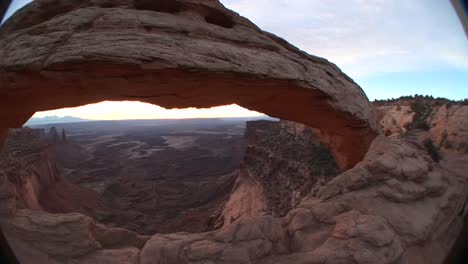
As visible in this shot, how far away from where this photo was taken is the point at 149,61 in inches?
176

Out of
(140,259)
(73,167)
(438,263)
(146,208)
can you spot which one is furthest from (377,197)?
(73,167)

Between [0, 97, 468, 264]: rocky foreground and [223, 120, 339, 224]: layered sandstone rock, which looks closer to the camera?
[0, 97, 468, 264]: rocky foreground

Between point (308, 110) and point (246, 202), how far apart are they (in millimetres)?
11629

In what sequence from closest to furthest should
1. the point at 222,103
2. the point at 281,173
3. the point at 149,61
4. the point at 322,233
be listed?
the point at 149,61 < the point at 322,233 < the point at 222,103 < the point at 281,173

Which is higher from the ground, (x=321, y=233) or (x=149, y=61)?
(x=149, y=61)

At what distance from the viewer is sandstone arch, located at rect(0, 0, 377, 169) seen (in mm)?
4453

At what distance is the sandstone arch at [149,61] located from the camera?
4453 millimetres

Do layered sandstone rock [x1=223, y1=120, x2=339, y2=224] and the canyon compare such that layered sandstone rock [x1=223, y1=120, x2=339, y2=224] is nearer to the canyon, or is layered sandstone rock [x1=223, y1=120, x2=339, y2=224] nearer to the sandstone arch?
the canyon

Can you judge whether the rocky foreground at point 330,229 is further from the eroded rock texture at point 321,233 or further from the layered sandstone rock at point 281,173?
the layered sandstone rock at point 281,173

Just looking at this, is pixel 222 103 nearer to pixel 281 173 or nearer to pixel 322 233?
pixel 322 233

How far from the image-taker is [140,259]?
4559 mm

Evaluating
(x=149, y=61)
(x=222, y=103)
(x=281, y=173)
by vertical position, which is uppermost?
(x=149, y=61)

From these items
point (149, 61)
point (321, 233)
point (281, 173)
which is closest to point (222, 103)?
point (149, 61)

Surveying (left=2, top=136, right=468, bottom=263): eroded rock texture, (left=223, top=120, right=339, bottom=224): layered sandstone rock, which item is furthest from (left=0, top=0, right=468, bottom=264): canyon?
(left=223, top=120, right=339, bottom=224): layered sandstone rock
